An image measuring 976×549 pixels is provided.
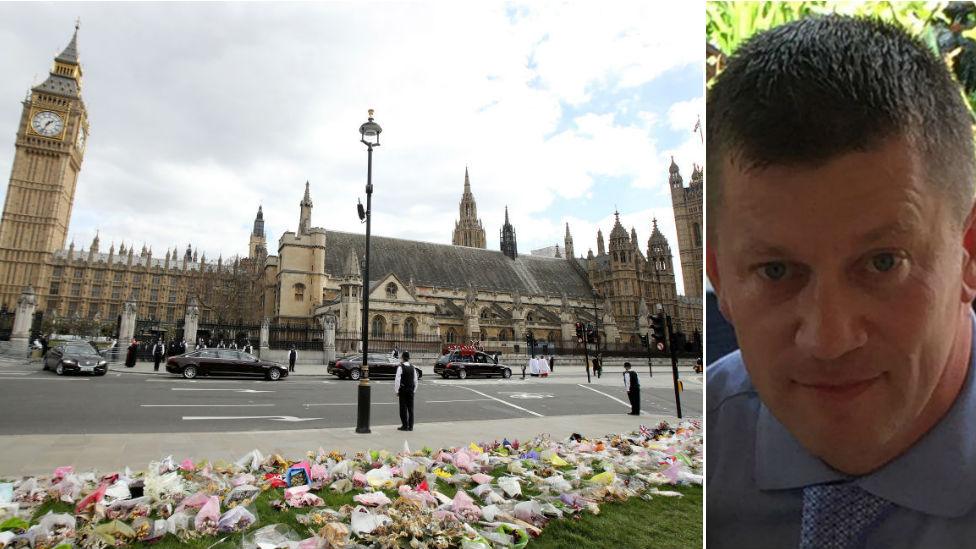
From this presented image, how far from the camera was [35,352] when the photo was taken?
96.2ft

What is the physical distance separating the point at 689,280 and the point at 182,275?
4115 inches

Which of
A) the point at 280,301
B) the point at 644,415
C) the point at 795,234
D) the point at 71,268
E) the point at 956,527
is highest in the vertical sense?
the point at 71,268

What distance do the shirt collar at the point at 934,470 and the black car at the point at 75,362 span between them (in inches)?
948

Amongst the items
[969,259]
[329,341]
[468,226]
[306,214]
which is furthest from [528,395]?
[468,226]

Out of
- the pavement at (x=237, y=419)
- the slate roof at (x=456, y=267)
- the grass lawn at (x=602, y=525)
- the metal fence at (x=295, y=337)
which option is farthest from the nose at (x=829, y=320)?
the slate roof at (x=456, y=267)

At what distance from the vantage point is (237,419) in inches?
413

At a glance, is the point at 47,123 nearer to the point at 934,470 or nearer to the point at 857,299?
the point at 857,299

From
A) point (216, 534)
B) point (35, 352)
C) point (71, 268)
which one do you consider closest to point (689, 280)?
point (216, 534)

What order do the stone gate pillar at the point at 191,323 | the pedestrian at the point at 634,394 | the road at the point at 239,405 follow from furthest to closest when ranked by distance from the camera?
the stone gate pillar at the point at 191,323
the pedestrian at the point at 634,394
the road at the point at 239,405

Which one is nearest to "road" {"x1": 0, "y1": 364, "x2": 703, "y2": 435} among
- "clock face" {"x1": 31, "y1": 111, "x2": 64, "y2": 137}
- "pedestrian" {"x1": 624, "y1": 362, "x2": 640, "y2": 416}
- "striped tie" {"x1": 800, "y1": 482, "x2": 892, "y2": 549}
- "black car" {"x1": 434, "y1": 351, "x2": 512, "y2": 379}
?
"pedestrian" {"x1": 624, "y1": 362, "x2": 640, "y2": 416}

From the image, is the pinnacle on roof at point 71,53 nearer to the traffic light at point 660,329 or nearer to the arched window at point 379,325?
the arched window at point 379,325

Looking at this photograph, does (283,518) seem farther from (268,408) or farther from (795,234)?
(268,408)

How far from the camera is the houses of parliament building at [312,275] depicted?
48.8 meters

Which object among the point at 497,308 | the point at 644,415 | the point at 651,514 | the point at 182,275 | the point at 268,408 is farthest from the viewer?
the point at 182,275
